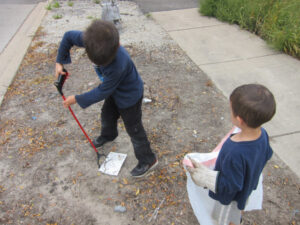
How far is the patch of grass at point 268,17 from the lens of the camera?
4516 millimetres

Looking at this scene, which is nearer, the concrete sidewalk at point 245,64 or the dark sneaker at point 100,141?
the dark sneaker at point 100,141

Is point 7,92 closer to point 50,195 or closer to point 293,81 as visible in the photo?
point 50,195

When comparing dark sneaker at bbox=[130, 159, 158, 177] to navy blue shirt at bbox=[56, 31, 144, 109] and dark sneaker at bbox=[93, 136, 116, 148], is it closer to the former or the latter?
dark sneaker at bbox=[93, 136, 116, 148]

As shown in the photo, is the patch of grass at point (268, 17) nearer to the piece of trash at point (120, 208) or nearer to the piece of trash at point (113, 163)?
the piece of trash at point (113, 163)

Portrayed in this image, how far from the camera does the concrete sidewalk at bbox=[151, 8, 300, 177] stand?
2949 millimetres

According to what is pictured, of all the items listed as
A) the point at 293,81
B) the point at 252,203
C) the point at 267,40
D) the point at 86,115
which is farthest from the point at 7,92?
the point at 267,40

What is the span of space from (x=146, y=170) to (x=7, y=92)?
8.39 ft

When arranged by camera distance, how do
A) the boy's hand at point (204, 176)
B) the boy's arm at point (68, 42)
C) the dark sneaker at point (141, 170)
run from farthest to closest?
1. the dark sneaker at point (141, 170)
2. the boy's arm at point (68, 42)
3. the boy's hand at point (204, 176)

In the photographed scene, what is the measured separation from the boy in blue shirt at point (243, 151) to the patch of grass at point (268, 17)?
144 inches

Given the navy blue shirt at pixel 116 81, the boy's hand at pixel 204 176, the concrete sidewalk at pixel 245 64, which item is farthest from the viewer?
the concrete sidewalk at pixel 245 64

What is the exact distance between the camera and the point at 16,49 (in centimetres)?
487

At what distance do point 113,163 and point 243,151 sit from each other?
5.18 ft

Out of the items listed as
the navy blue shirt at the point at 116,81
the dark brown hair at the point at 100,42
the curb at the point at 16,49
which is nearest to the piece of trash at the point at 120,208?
the navy blue shirt at the point at 116,81

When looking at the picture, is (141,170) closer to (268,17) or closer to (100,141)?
(100,141)
